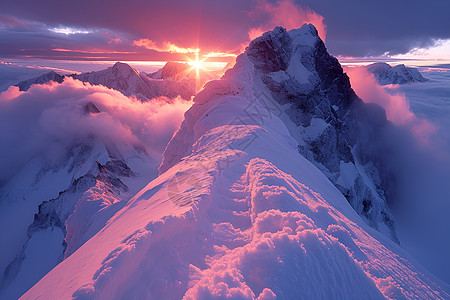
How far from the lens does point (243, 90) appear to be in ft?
71.1

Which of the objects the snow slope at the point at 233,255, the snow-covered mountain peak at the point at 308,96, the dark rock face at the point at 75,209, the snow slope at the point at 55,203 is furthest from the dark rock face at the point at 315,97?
the snow slope at the point at 233,255

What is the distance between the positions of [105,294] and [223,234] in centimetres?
223

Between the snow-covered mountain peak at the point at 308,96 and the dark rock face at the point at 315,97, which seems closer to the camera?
the snow-covered mountain peak at the point at 308,96

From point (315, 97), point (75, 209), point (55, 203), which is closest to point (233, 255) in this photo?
point (75, 209)

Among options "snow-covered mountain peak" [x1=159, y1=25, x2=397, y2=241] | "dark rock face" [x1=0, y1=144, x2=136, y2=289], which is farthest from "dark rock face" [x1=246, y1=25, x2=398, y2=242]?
"dark rock face" [x1=0, y1=144, x2=136, y2=289]

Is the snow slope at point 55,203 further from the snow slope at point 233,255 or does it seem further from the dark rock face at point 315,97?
the dark rock face at point 315,97

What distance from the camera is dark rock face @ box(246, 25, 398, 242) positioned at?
4153 cm

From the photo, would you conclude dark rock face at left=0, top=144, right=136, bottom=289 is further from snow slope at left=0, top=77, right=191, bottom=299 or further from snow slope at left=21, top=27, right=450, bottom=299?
snow slope at left=21, top=27, right=450, bottom=299

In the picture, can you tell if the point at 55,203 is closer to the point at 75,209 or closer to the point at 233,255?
the point at 75,209

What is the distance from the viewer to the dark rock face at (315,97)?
41.5 meters

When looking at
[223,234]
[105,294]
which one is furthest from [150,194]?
[105,294]

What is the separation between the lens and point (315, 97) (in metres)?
46.0

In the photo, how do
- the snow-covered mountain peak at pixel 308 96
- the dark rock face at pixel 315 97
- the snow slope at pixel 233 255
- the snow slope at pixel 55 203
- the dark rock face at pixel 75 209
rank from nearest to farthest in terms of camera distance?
the snow slope at pixel 233 255 → the dark rock face at pixel 75 209 → the snow slope at pixel 55 203 → the snow-covered mountain peak at pixel 308 96 → the dark rock face at pixel 315 97

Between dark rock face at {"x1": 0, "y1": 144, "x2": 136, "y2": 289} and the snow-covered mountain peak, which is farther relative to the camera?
the snow-covered mountain peak
